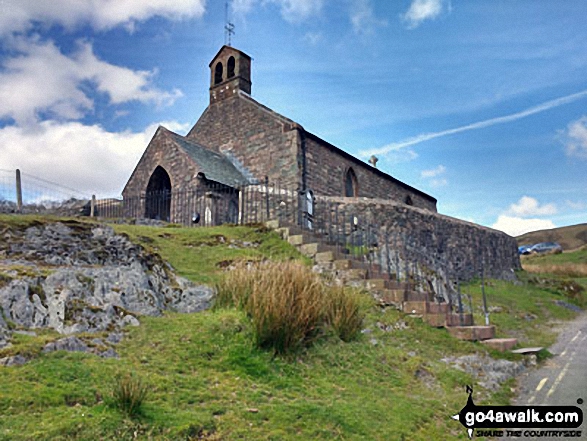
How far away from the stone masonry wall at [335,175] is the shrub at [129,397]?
630 inches

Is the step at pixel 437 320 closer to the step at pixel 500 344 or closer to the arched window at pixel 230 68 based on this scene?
the step at pixel 500 344

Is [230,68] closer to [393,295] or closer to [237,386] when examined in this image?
[393,295]

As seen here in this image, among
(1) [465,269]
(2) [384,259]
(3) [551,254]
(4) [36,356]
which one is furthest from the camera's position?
(3) [551,254]

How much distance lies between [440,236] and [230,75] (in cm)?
1353

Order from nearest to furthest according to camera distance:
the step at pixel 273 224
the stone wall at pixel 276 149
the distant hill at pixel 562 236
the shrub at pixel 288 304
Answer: the shrub at pixel 288 304
the step at pixel 273 224
the stone wall at pixel 276 149
the distant hill at pixel 562 236

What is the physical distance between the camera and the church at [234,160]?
62.7 ft

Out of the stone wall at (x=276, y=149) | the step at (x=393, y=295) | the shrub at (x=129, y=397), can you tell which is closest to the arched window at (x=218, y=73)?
the stone wall at (x=276, y=149)

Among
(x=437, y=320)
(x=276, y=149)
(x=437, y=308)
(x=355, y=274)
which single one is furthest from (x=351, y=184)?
(x=437, y=320)

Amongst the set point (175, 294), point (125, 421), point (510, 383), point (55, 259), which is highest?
point (55, 259)

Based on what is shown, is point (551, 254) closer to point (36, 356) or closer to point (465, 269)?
point (465, 269)

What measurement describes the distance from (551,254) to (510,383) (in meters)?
34.2

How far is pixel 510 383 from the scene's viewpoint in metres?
7.14

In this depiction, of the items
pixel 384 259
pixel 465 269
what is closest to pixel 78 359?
pixel 384 259

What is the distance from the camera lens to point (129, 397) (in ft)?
13.0
